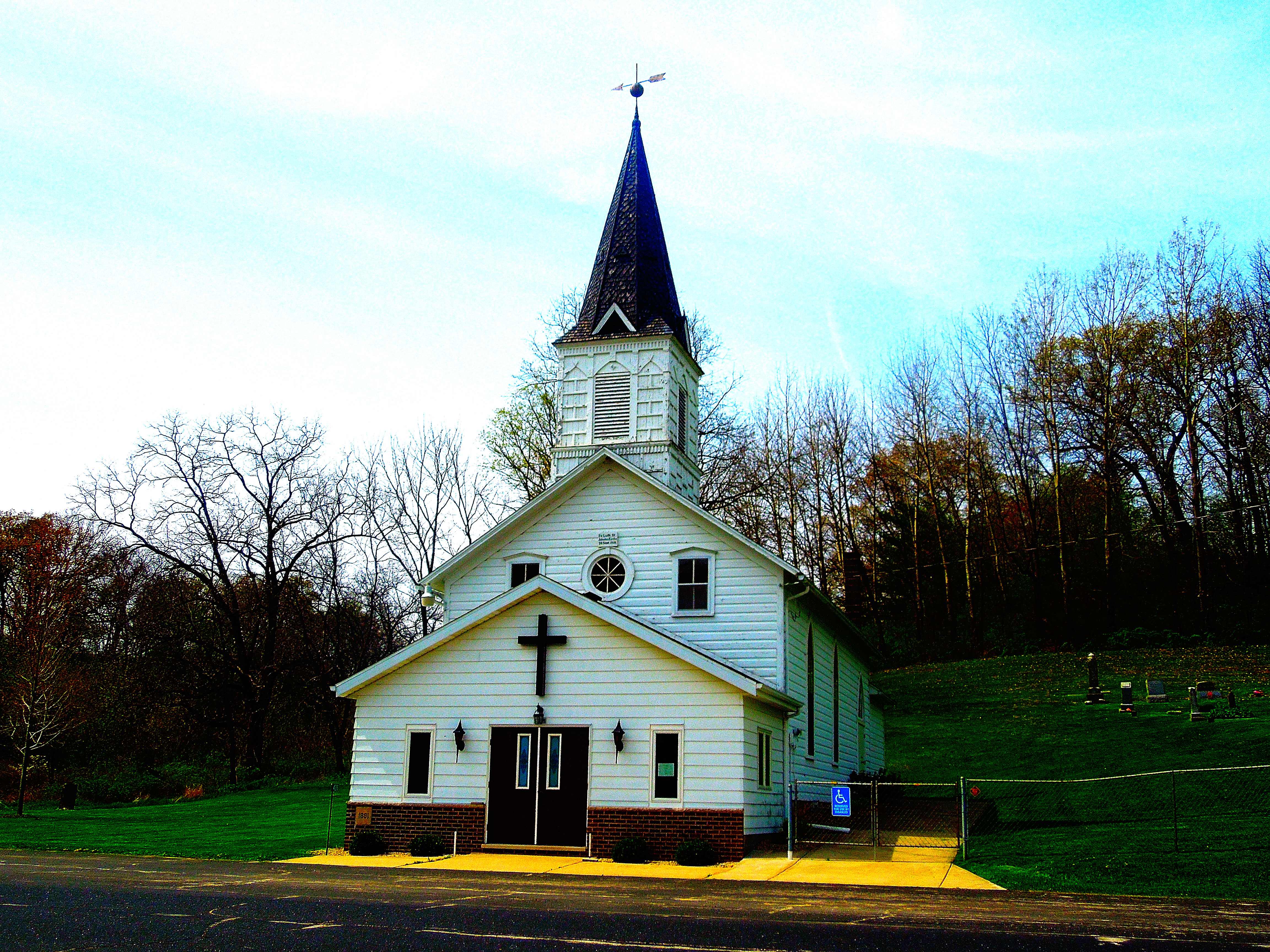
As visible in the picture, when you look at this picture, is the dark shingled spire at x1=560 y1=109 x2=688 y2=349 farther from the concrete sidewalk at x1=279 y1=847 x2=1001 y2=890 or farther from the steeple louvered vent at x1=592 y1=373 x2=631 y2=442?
the concrete sidewalk at x1=279 y1=847 x2=1001 y2=890

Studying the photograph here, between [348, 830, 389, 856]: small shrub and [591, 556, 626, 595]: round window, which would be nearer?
[348, 830, 389, 856]: small shrub

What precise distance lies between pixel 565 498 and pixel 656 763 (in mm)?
7463

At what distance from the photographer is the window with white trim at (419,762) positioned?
21391 mm

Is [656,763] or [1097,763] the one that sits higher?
[656,763]

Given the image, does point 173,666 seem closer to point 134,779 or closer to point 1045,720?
point 134,779

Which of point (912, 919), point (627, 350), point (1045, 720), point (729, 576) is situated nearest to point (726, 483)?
point (1045, 720)

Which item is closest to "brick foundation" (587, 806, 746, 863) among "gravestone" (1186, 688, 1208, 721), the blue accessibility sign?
the blue accessibility sign

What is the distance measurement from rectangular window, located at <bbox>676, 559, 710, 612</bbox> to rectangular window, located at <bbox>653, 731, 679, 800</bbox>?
4.30 m

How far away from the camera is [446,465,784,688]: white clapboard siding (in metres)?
23.8

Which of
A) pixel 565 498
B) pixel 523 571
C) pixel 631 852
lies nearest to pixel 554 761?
pixel 631 852

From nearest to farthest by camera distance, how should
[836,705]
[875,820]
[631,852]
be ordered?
[875,820] → [631,852] → [836,705]

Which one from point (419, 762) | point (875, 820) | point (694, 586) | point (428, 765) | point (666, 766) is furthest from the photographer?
point (694, 586)

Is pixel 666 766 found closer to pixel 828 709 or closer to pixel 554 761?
pixel 554 761

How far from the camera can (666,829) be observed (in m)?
19.9
